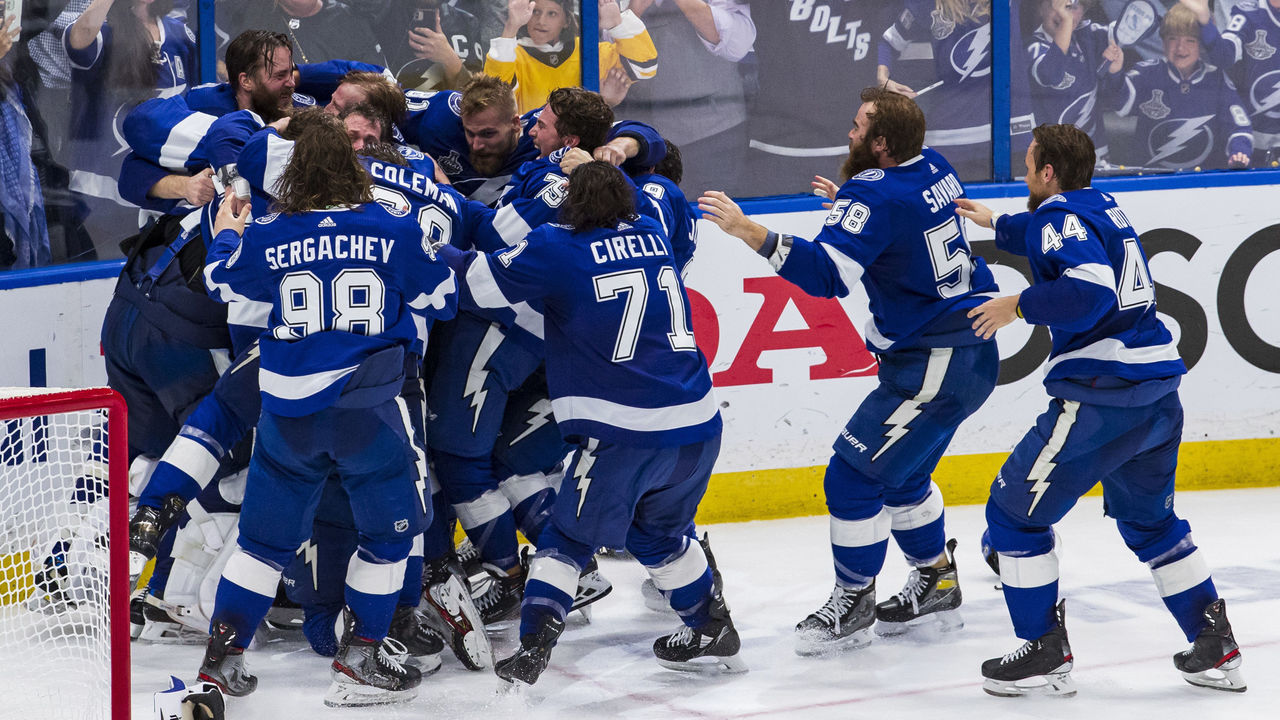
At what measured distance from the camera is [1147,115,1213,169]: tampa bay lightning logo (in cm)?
655

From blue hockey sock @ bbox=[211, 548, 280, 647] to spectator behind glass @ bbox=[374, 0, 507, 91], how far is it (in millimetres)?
2554

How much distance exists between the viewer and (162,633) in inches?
178

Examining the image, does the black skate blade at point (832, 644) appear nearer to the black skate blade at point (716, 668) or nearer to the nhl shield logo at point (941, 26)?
the black skate blade at point (716, 668)

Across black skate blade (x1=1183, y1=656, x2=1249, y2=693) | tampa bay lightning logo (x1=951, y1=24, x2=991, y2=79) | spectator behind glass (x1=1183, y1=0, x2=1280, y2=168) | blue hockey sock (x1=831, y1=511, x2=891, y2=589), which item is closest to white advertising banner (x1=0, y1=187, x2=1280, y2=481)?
spectator behind glass (x1=1183, y1=0, x2=1280, y2=168)

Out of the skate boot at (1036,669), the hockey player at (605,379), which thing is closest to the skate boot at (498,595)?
the hockey player at (605,379)

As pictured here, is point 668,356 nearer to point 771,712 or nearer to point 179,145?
point 771,712

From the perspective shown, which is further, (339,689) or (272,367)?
(339,689)

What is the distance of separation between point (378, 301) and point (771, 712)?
1.47 meters

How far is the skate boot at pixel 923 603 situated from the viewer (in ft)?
15.3

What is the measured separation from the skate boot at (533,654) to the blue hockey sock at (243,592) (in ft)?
2.13

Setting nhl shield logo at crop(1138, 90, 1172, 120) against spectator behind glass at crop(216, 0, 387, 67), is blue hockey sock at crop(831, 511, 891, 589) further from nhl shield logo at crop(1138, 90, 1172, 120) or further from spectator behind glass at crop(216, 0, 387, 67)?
nhl shield logo at crop(1138, 90, 1172, 120)

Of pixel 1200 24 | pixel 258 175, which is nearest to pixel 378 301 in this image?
pixel 258 175

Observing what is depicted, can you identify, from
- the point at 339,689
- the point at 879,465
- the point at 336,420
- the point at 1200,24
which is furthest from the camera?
the point at 1200,24

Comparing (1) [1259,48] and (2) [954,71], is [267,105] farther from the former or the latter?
(1) [1259,48]
